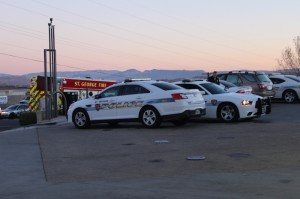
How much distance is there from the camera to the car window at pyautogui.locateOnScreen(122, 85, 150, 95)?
1560 centimetres

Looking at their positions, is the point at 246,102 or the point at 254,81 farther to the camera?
the point at 254,81

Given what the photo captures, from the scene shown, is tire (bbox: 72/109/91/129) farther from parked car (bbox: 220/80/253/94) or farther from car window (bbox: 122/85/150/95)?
parked car (bbox: 220/80/253/94)

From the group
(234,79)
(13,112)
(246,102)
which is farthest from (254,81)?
(13,112)

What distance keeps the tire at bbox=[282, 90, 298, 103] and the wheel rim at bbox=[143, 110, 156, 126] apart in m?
13.4

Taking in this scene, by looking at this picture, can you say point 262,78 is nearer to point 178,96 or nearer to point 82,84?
point 178,96

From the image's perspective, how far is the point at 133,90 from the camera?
52.1 ft

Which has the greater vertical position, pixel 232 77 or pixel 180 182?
pixel 232 77

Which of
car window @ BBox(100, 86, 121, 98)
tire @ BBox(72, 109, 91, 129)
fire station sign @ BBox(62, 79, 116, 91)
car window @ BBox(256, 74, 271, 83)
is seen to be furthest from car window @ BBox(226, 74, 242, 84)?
fire station sign @ BBox(62, 79, 116, 91)

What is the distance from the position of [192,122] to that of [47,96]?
848 cm

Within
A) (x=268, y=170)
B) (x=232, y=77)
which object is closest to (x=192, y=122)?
(x=232, y=77)

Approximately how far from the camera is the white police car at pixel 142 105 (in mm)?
14922

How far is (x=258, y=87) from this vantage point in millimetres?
22578

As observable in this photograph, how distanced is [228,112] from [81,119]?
16.8 ft

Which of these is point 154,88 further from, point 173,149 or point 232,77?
point 232,77
